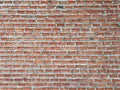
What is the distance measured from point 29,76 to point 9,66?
1.03 ft

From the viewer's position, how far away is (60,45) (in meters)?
2.57

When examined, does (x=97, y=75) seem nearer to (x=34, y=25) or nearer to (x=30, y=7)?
(x=34, y=25)

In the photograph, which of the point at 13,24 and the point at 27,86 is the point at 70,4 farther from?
the point at 27,86

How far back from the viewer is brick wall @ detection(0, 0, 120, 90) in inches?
99.4

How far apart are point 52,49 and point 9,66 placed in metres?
0.65

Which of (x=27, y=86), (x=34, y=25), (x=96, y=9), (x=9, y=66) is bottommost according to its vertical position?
(x=27, y=86)

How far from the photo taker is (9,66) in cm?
257

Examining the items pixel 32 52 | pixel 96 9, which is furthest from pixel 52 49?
pixel 96 9

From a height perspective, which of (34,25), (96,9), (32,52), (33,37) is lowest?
(32,52)

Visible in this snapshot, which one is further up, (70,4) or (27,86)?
(70,4)

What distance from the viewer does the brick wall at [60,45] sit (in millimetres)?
2525

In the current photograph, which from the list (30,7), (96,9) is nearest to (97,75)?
(96,9)

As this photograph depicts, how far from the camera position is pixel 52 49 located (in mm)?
2570

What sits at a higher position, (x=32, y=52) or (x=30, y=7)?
(x=30, y=7)
